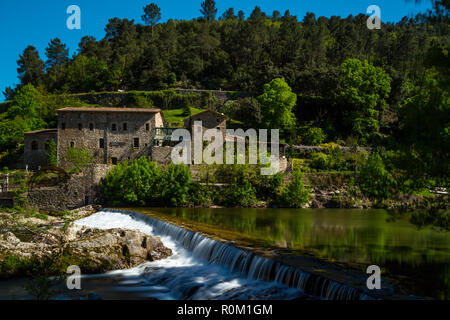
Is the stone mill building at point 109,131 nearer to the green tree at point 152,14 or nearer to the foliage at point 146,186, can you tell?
the foliage at point 146,186

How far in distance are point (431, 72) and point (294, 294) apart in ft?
25.1

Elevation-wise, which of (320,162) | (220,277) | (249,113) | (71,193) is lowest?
(220,277)

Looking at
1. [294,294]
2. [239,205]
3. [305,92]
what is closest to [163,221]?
[294,294]

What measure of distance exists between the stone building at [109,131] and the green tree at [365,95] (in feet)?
95.6

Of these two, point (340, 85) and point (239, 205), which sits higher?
point (340, 85)

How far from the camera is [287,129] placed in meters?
54.6

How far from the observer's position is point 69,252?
1456 cm

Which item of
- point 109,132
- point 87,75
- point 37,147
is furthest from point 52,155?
point 87,75

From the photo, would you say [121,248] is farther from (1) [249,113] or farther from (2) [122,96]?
(2) [122,96]

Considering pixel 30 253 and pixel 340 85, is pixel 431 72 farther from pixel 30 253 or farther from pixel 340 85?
pixel 340 85

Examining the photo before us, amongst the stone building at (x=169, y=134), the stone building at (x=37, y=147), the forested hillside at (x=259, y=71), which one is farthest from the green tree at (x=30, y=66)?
the stone building at (x=169, y=134)

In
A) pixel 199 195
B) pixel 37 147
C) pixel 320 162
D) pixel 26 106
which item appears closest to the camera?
pixel 199 195

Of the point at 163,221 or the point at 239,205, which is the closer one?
the point at 163,221

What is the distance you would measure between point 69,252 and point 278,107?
44.2 meters
